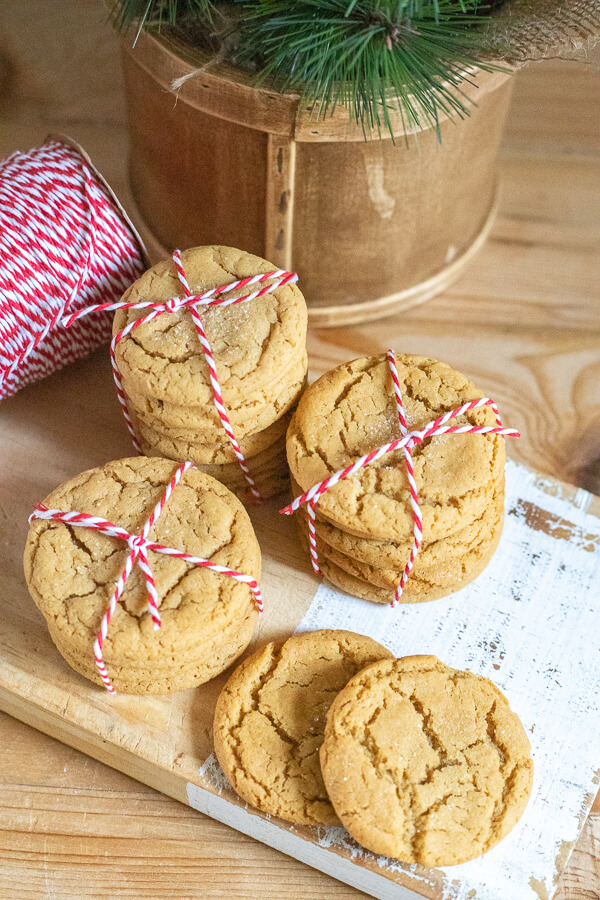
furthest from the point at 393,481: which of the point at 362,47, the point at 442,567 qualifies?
the point at 362,47

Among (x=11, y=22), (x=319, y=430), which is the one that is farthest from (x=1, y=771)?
(x=11, y=22)

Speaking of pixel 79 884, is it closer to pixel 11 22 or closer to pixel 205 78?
pixel 205 78

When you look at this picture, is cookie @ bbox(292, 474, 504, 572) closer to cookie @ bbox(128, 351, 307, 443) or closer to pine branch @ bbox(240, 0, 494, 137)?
cookie @ bbox(128, 351, 307, 443)

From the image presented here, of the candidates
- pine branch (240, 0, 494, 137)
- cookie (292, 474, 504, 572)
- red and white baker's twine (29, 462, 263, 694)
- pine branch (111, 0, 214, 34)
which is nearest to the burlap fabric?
pine branch (240, 0, 494, 137)

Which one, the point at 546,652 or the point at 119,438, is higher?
the point at 119,438

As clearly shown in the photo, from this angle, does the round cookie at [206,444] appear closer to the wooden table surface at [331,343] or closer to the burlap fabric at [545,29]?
the wooden table surface at [331,343]

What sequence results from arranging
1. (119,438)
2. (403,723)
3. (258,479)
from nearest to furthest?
(403,723), (258,479), (119,438)

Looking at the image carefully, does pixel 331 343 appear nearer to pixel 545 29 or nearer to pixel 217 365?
pixel 217 365
